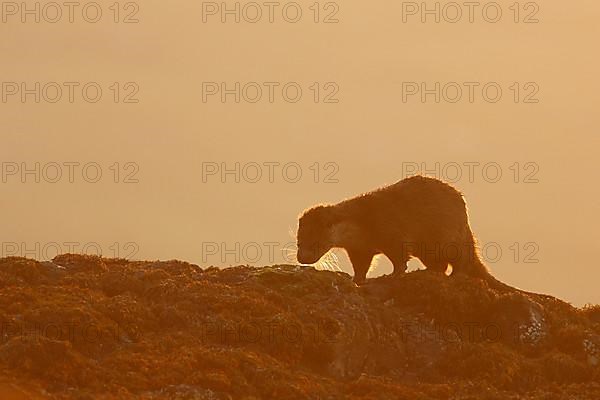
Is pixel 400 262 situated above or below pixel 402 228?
below

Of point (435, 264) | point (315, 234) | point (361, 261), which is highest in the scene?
point (315, 234)

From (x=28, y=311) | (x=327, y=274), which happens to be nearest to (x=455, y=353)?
(x=327, y=274)

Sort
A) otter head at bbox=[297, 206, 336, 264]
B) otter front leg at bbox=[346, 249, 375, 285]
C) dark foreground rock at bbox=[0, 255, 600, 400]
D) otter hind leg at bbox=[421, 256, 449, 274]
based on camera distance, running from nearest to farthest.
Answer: dark foreground rock at bbox=[0, 255, 600, 400] → otter hind leg at bbox=[421, 256, 449, 274] → otter front leg at bbox=[346, 249, 375, 285] → otter head at bbox=[297, 206, 336, 264]

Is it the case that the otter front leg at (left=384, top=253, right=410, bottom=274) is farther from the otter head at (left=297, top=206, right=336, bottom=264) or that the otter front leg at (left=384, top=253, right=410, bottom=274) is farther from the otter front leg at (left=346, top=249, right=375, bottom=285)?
the otter head at (left=297, top=206, right=336, bottom=264)

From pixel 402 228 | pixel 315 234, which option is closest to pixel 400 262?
pixel 402 228

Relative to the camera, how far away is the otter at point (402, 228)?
28.5 metres

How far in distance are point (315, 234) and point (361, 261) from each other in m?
1.41

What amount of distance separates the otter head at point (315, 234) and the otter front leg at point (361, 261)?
631mm

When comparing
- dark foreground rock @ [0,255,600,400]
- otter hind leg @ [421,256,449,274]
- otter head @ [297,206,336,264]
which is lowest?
dark foreground rock @ [0,255,600,400]

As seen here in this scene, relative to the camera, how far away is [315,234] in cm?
2983

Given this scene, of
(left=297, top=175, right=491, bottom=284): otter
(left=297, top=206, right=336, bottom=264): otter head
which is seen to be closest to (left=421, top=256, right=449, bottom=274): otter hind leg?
(left=297, top=175, right=491, bottom=284): otter

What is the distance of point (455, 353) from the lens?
24750mm

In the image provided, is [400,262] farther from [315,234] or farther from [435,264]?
[315,234]

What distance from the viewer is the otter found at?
2855cm
